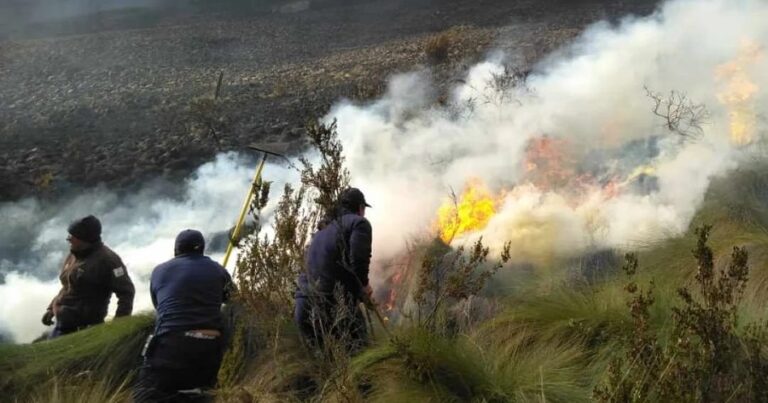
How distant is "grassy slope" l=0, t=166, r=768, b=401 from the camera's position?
312 centimetres

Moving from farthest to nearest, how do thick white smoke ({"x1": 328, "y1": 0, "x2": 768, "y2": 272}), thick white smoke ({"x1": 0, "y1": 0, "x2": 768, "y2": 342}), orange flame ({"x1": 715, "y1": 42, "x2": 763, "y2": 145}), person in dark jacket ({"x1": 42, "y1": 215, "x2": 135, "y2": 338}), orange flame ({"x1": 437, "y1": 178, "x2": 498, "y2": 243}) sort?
orange flame ({"x1": 715, "y1": 42, "x2": 763, "y2": 145}) < orange flame ({"x1": 437, "y1": 178, "x2": 498, "y2": 243}) < thick white smoke ({"x1": 0, "y1": 0, "x2": 768, "y2": 342}) < thick white smoke ({"x1": 328, "y1": 0, "x2": 768, "y2": 272}) < person in dark jacket ({"x1": 42, "y1": 215, "x2": 135, "y2": 338})

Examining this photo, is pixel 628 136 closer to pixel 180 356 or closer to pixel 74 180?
pixel 180 356

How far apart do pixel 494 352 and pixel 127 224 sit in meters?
6.45

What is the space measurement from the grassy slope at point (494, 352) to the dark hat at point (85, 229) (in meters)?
0.84

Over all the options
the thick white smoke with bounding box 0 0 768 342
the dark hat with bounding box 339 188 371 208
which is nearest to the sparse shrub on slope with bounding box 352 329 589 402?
the dark hat with bounding box 339 188 371 208

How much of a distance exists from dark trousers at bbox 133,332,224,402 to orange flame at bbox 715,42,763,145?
18.6ft

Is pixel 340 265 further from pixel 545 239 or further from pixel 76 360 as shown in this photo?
pixel 545 239

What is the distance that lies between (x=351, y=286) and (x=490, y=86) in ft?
21.1

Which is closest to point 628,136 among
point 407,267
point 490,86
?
point 490,86

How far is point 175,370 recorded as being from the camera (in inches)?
152

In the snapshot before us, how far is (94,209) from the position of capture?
8875 mm

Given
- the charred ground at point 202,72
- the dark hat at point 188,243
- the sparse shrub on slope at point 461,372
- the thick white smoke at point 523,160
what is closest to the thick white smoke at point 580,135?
the thick white smoke at point 523,160

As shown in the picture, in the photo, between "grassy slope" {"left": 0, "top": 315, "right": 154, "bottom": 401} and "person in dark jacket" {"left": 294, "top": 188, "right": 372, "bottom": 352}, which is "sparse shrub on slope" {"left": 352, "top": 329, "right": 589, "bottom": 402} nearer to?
"person in dark jacket" {"left": 294, "top": 188, "right": 372, "bottom": 352}

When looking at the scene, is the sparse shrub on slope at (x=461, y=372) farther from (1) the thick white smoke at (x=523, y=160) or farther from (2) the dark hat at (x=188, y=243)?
(1) the thick white smoke at (x=523, y=160)
